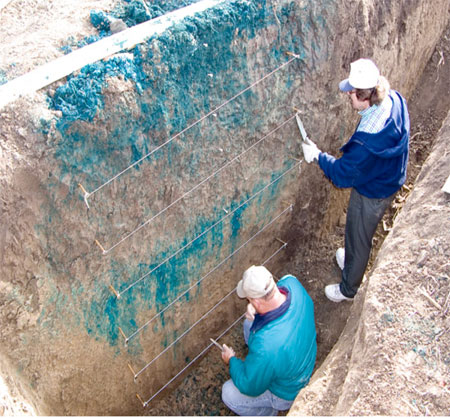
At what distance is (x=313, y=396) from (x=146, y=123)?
1875 mm

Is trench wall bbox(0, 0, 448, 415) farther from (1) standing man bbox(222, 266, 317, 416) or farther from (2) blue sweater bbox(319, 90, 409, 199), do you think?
(1) standing man bbox(222, 266, 317, 416)

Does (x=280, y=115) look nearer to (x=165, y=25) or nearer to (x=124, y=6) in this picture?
(x=165, y=25)

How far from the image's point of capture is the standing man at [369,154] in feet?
10.6

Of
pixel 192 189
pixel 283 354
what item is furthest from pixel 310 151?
pixel 283 354

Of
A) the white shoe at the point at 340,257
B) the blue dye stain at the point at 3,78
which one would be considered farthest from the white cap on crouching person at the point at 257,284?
the blue dye stain at the point at 3,78

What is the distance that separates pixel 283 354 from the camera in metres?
3.02

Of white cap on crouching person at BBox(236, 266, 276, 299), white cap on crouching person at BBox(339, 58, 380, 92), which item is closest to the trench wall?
white cap on crouching person at BBox(339, 58, 380, 92)

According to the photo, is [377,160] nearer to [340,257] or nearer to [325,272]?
[340,257]

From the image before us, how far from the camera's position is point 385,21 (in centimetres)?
414

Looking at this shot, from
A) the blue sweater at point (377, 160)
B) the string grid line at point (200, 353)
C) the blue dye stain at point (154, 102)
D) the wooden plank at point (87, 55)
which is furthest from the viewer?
the string grid line at point (200, 353)

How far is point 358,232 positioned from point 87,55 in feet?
7.79

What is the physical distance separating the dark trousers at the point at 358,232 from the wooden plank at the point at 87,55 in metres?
1.84

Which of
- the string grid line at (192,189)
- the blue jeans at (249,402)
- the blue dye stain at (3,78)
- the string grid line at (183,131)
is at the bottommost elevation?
the blue jeans at (249,402)

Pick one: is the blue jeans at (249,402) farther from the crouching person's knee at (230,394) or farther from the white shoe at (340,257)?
the white shoe at (340,257)
